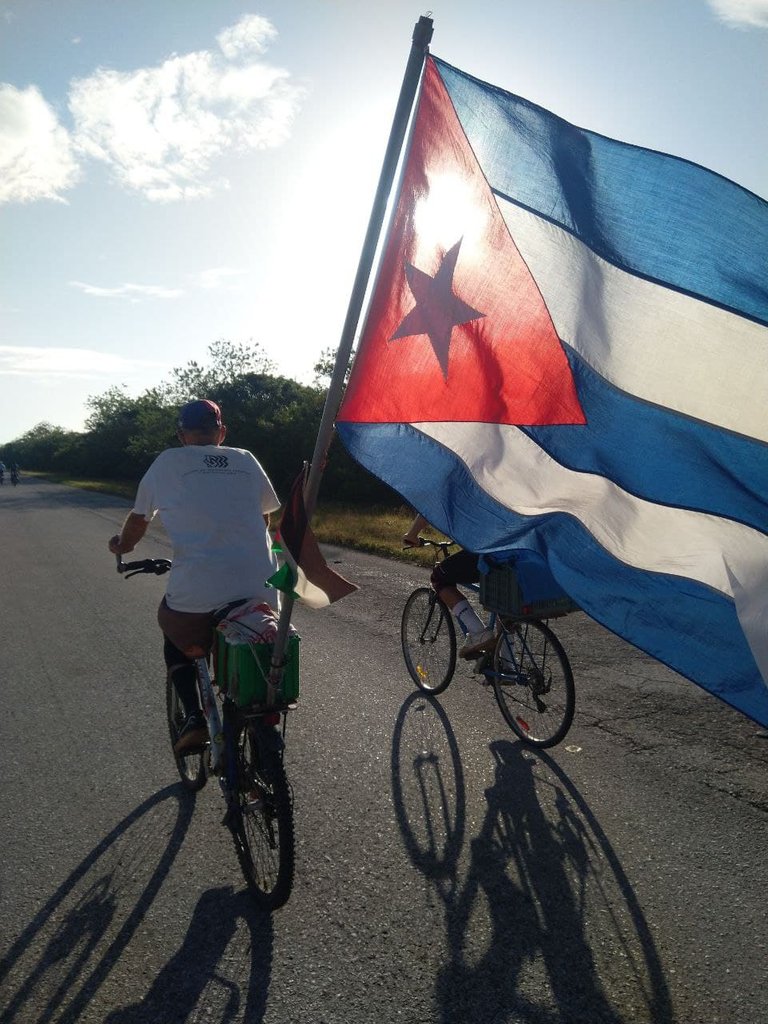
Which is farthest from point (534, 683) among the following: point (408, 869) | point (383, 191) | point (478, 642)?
point (383, 191)

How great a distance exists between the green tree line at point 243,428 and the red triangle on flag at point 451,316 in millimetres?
641

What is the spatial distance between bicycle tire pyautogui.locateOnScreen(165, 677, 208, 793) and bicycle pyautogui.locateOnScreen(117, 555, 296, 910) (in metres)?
0.54

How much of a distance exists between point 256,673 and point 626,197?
7.69 feet

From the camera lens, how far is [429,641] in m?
6.39

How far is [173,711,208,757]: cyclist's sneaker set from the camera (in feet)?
13.3

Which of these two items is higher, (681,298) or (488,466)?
(681,298)

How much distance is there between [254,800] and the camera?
352cm

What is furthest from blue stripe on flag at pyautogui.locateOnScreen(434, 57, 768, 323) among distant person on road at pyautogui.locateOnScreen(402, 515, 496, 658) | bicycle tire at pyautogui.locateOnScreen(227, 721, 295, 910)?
distant person on road at pyautogui.locateOnScreen(402, 515, 496, 658)

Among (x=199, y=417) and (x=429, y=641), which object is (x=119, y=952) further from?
(x=429, y=641)

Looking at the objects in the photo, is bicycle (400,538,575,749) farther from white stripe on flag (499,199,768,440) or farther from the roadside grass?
the roadside grass

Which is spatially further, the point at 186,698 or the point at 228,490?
the point at 186,698

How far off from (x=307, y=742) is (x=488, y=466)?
268 centimetres

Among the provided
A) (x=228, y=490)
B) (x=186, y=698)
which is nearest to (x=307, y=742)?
(x=186, y=698)

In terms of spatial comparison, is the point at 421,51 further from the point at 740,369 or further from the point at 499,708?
the point at 499,708
